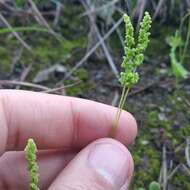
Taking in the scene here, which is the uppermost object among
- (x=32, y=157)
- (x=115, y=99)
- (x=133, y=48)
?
(x=133, y=48)

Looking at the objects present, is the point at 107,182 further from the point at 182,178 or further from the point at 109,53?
the point at 109,53

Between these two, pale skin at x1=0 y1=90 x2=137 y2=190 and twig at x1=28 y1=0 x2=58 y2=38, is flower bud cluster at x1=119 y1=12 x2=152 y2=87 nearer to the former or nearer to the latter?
pale skin at x1=0 y1=90 x2=137 y2=190

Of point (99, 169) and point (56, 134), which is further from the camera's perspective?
point (56, 134)

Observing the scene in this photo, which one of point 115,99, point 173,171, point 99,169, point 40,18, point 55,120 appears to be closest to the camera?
point 99,169

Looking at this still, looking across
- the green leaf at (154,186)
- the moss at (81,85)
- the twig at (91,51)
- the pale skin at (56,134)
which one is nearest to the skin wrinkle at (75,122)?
the pale skin at (56,134)

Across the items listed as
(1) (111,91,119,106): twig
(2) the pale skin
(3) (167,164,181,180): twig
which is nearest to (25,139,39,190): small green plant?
(2) the pale skin

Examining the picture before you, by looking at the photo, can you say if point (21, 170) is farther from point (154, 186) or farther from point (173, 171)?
point (173, 171)

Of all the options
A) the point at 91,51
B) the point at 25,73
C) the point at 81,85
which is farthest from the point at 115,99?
the point at 25,73

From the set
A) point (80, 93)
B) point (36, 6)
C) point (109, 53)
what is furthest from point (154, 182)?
point (36, 6)

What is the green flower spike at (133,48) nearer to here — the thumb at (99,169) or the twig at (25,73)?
the thumb at (99,169)
